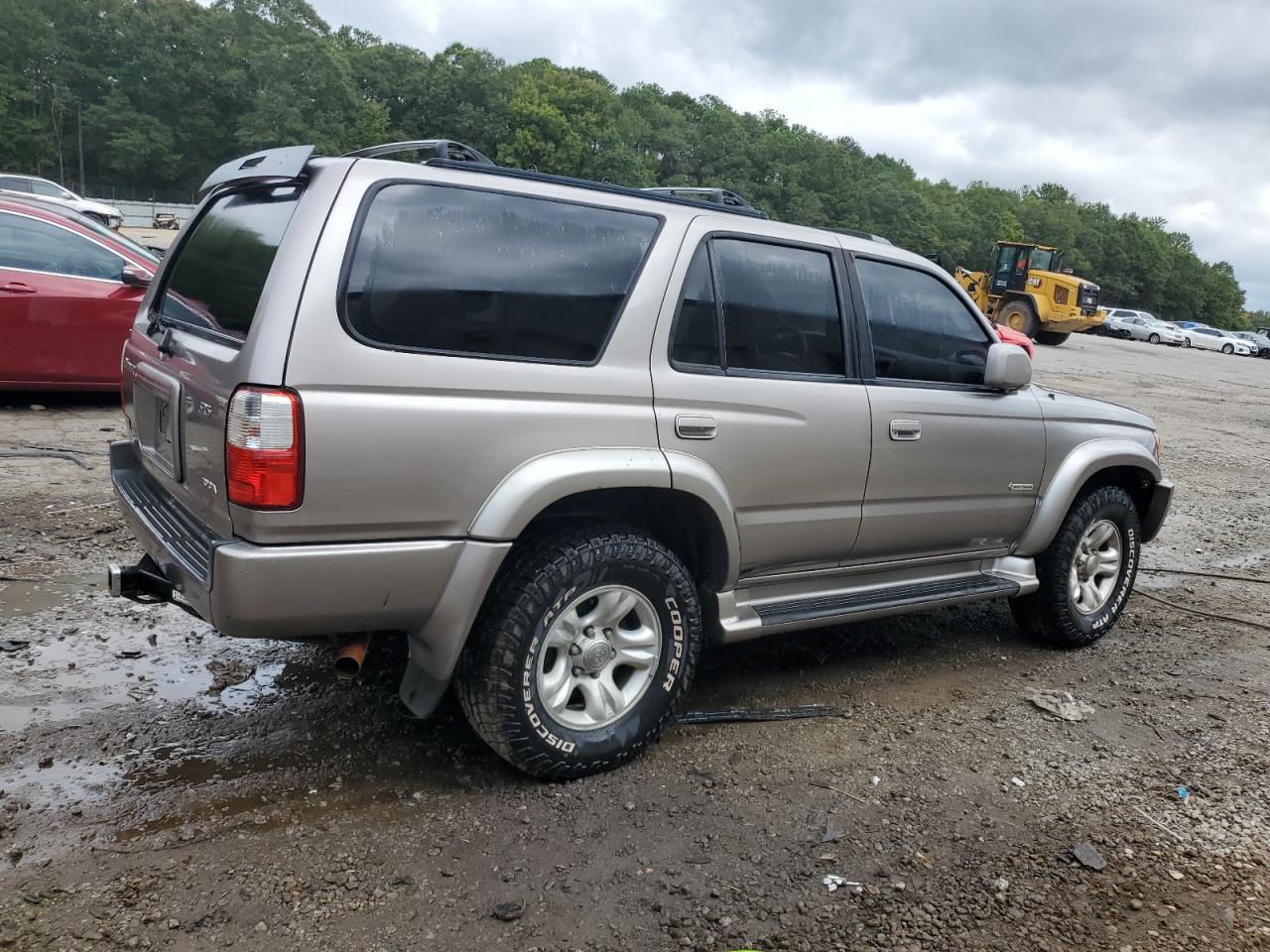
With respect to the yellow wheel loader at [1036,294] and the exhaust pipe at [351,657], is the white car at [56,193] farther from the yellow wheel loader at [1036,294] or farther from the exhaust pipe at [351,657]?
the yellow wheel loader at [1036,294]

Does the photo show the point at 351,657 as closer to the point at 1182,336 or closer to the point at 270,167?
the point at 270,167

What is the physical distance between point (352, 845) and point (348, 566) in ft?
2.65

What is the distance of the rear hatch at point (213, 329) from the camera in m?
2.56

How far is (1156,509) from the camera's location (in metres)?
4.91

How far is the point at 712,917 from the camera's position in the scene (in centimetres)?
253

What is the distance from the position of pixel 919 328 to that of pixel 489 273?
1.98 meters

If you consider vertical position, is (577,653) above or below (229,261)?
below

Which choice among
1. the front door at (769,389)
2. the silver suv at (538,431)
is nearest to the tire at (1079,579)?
the silver suv at (538,431)

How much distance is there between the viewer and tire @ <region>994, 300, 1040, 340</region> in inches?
1109

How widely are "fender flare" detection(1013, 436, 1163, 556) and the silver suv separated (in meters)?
0.38

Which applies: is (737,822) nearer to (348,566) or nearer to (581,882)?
(581,882)

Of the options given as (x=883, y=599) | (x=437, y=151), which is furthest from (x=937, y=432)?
(x=437, y=151)

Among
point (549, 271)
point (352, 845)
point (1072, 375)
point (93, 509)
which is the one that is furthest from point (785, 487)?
point (1072, 375)

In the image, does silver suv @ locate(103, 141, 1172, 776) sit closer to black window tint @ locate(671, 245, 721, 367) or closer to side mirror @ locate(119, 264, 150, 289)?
black window tint @ locate(671, 245, 721, 367)
